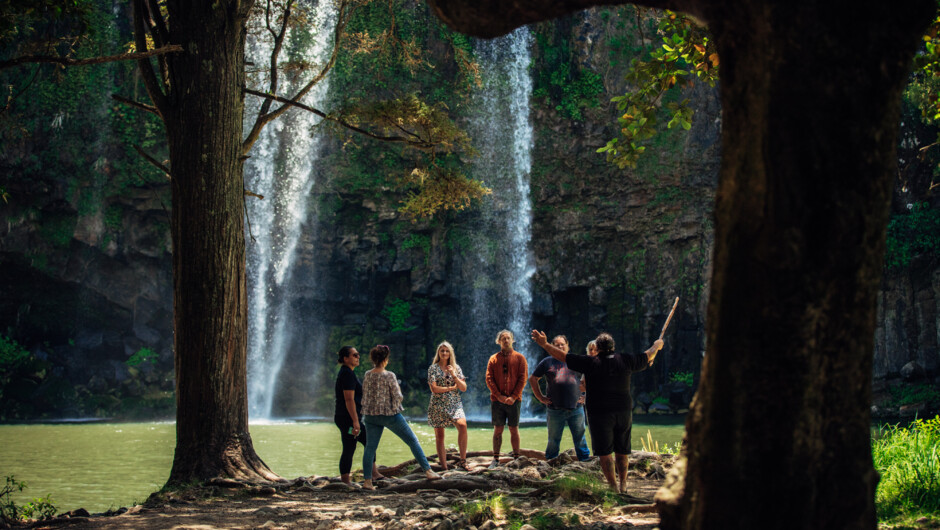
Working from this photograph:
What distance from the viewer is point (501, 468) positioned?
23.7ft

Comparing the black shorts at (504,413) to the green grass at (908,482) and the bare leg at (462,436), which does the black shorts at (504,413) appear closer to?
the bare leg at (462,436)

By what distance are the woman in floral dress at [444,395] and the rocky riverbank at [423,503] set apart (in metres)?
0.39

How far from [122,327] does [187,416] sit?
722 inches

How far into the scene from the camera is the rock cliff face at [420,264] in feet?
73.4

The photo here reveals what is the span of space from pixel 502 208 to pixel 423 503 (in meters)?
19.1

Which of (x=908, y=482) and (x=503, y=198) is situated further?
(x=503, y=198)

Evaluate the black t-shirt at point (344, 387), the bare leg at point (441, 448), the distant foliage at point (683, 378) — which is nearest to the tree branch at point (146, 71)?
the black t-shirt at point (344, 387)

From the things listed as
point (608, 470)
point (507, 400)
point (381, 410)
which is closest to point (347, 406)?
point (381, 410)

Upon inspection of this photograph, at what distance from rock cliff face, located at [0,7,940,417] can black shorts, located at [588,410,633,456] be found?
52.1 feet

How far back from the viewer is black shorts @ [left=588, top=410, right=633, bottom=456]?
6.22 metres

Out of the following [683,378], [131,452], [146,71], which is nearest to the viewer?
[146,71]

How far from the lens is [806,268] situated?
2.55 metres

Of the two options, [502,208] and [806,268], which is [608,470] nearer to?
[806,268]

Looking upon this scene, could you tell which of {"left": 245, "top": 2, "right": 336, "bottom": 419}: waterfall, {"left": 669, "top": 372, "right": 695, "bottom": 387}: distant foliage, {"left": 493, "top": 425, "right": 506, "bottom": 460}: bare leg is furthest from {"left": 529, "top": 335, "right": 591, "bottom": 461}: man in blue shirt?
{"left": 245, "top": 2, "right": 336, "bottom": 419}: waterfall
